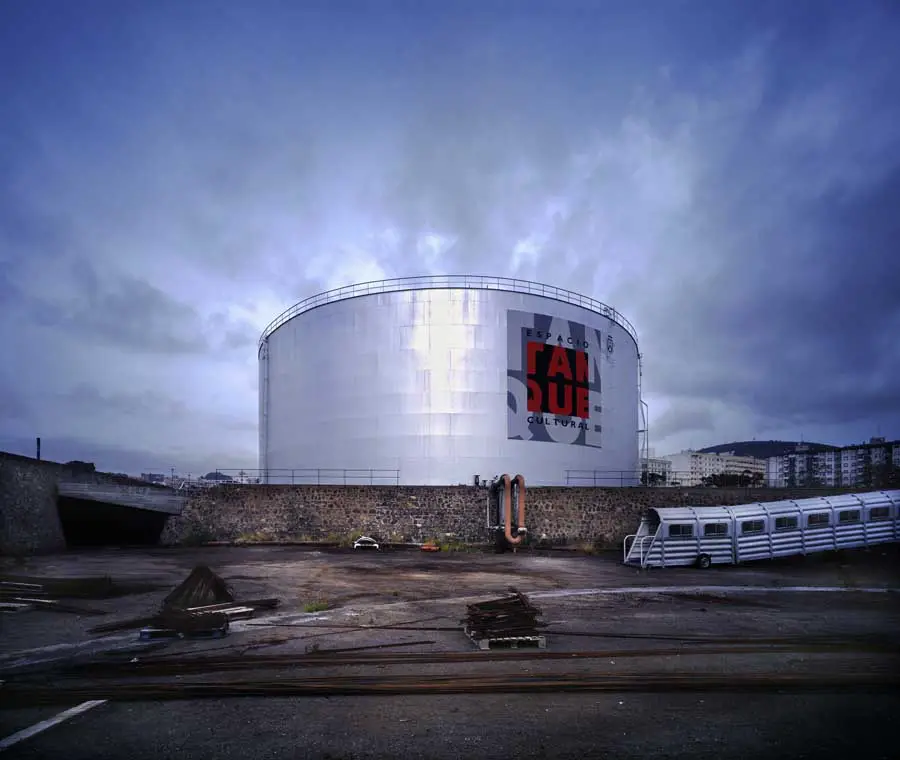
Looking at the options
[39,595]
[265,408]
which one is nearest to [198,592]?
[39,595]

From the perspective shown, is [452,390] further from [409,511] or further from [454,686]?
[454,686]

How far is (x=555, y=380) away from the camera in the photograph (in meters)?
34.0

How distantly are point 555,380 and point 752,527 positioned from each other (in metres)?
13.6

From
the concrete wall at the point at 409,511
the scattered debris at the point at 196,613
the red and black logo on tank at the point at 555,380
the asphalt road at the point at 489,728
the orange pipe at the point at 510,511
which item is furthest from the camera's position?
the red and black logo on tank at the point at 555,380

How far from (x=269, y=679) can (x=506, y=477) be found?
2097 cm

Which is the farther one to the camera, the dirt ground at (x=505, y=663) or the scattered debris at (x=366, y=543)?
the scattered debris at (x=366, y=543)

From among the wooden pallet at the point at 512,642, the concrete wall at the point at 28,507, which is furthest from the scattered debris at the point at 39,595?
the concrete wall at the point at 28,507

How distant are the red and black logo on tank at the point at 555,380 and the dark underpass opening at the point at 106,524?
19.7 metres

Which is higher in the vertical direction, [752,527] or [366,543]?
[752,527]

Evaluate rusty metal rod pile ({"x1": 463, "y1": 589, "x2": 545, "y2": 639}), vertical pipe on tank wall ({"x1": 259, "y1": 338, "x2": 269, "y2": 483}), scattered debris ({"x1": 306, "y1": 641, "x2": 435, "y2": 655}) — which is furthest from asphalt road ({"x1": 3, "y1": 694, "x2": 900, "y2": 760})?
vertical pipe on tank wall ({"x1": 259, "y1": 338, "x2": 269, "y2": 483})

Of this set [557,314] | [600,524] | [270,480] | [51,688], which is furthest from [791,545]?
[270,480]

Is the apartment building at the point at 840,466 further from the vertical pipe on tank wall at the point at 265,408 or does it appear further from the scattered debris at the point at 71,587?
the vertical pipe on tank wall at the point at 265,408

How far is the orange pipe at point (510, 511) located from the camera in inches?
1080

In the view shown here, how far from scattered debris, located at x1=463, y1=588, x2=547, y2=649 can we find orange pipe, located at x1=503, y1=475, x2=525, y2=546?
55.1ft
